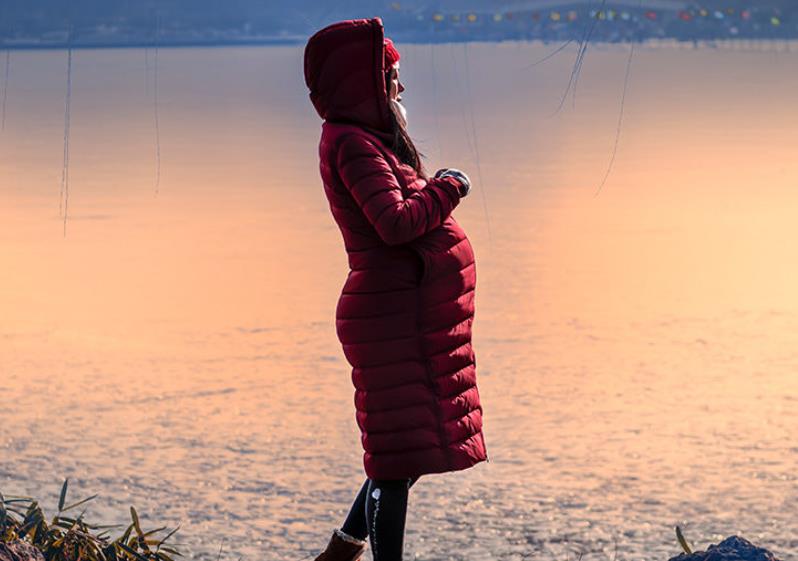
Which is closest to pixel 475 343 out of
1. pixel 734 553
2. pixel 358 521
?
pixel 358 521

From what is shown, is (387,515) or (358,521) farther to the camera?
(358,521)

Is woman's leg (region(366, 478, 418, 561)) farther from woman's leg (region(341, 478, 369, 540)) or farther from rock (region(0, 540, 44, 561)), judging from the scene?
rock (region(0, 540, 44, 561))

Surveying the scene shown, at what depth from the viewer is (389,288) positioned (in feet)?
9.93

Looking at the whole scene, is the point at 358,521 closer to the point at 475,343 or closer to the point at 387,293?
the point at 387,293

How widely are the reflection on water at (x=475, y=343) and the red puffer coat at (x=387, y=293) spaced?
91cm

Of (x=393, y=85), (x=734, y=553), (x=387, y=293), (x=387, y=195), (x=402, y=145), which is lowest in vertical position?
(x=734, y=553)

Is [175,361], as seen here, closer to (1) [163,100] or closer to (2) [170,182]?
(2) [170,182]

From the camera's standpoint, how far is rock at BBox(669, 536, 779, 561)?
3.10 meters

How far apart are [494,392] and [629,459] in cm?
104

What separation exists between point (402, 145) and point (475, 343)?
4008 millimetres

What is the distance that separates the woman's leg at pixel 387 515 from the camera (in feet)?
10.1

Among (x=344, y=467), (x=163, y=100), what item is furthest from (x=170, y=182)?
(x=163, y=100)

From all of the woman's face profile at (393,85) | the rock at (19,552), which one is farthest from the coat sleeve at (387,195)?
the rock at (19,552)

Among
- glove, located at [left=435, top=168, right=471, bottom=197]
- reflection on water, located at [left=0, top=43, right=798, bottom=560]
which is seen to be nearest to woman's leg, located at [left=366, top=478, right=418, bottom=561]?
glove, located at [left=435, top=168, right=471, bottom=197]
